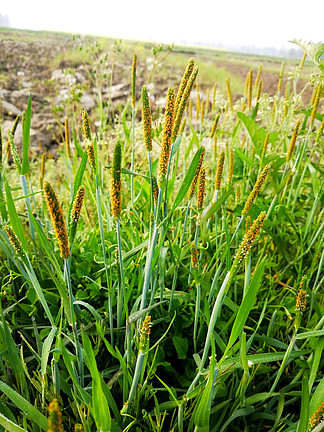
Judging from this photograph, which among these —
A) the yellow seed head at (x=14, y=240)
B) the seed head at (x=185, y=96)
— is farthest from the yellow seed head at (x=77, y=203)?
the seed head at (x=185, y=96)

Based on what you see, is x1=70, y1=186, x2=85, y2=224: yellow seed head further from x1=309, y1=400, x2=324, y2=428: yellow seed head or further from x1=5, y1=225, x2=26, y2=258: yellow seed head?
x1=309, y1=400, x2=324, y2=428: yellow seed head

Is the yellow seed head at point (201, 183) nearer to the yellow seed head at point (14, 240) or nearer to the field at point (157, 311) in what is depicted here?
the field at point (157, 311)

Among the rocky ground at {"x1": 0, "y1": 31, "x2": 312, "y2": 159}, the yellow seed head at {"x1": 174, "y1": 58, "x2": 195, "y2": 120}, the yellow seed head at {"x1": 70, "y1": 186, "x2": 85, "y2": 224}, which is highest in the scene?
the yellow seed head at {"x1": 174, "y1": 58, "x2": 195, "y2": 120}

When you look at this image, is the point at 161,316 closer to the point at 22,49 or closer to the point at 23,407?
the point at 23,407

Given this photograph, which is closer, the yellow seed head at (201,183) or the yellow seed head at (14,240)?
the yellow seed head at (14,240)

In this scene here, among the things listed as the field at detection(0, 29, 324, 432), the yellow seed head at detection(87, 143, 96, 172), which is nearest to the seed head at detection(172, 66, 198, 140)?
the field at detection(0, 29, 324, 432)

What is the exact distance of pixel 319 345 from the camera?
61 centimetres

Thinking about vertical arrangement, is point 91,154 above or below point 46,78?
above

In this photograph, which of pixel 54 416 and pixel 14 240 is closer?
pixel 54 416

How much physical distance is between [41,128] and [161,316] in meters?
3.79

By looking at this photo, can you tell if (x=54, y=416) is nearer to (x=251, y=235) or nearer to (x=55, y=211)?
(x=55, y=211)

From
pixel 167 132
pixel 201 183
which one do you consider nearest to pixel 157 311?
pixel 201 183

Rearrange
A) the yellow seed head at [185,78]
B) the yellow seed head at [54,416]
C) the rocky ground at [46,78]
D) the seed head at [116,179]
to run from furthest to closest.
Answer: the rocky ground at [46,78] < the yellow seed head at [185,78] < the seed head at [116,179] < the yellow seed head at [54,416]

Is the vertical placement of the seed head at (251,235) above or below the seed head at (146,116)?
below
